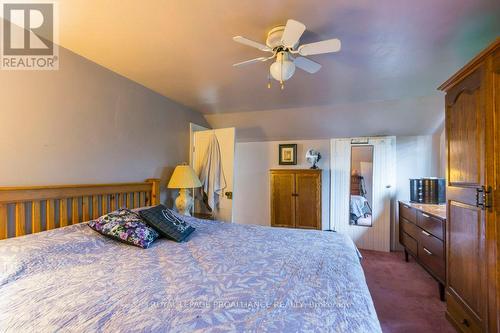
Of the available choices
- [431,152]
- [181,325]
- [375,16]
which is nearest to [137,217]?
[181,325]

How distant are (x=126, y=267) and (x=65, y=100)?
1.56 m

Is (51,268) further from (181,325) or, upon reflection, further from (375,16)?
(375,16)

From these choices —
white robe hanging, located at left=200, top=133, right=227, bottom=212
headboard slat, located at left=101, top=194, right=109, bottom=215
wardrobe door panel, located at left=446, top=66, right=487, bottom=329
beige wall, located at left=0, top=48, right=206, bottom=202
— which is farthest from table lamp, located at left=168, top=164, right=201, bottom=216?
wardrobe door panel, located at left=446, top=66, right=487, bottom=329

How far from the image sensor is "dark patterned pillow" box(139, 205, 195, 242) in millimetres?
1940

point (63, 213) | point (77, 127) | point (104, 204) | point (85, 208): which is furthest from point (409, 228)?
point (77, 127)

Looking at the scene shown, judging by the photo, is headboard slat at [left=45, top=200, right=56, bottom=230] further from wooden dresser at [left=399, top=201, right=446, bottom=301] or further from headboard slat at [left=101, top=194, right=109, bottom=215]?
wooden dresser at [left=399, top=201, right=446, bottom=301]

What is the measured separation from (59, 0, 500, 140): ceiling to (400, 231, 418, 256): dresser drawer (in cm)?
180

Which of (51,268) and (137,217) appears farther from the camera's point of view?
(137,217)

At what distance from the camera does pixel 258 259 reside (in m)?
1.51

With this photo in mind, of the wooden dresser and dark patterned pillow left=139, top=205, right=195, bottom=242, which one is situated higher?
dark patterned pillow left=139, top=205, right=195, bottom=242

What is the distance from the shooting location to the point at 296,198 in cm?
Answer: 393

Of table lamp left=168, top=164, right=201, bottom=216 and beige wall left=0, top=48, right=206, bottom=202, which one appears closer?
beige wall left=0, top=48, right=206, bottom=202

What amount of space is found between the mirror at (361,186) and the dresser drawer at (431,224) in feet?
3.62

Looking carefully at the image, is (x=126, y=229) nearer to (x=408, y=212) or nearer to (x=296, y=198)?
(x=296, y=198)
